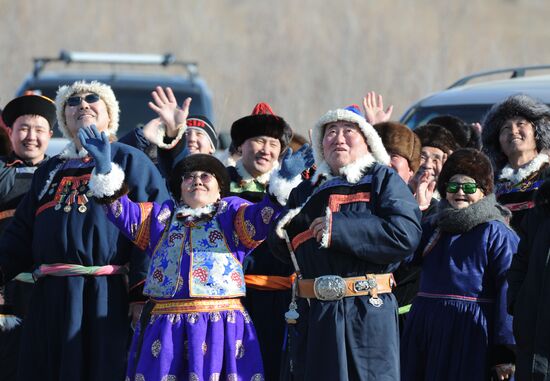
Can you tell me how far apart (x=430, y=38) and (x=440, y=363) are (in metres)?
29.0

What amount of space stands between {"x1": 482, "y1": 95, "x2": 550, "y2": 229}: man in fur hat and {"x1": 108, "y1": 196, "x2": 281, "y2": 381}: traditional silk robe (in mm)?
1609

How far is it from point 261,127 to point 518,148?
1494 mm

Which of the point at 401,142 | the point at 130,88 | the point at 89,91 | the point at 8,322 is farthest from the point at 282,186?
the point at 130,88

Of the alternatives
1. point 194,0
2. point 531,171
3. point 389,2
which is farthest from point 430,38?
point 531,171

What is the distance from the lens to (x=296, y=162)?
228 inches

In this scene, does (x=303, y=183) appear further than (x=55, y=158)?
No

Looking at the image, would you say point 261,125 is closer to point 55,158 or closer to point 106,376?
point 55,158

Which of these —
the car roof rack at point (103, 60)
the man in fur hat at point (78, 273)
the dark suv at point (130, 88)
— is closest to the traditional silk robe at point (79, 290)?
the man in fur hat at point (78, 273)

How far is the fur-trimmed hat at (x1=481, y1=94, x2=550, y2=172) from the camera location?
272 inches

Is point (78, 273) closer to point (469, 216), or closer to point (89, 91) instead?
point (89, 91)

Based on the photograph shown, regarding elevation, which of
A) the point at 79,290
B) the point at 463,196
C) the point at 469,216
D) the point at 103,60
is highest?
the point at 103,60

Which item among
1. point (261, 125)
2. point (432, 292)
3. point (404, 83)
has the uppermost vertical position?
point (404, 83)

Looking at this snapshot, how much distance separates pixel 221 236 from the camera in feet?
20.3

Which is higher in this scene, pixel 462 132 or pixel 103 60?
pixel 103 60
